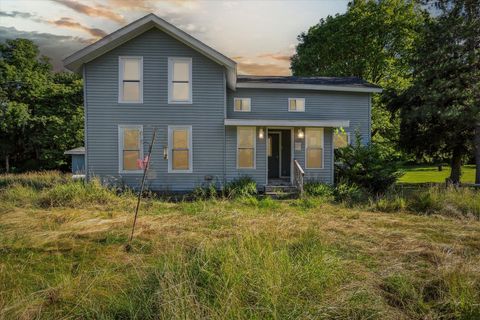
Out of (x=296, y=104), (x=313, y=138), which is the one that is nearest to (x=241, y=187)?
(x=313, y=138)

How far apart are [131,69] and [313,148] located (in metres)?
8.19

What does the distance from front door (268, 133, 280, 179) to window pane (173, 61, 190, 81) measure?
463 cm

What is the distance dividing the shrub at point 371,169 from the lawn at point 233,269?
11.9ft

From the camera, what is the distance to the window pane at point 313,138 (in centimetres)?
1278

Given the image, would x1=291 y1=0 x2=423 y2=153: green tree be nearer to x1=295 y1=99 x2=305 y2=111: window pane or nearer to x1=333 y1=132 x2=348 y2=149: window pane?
x1=333 y1=132 x2=348 y2=149: window pane

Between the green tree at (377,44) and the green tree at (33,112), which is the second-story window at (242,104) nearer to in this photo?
the green tree at (377,44)

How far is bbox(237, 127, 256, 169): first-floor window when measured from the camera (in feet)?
40.3

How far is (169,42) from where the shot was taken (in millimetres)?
11602

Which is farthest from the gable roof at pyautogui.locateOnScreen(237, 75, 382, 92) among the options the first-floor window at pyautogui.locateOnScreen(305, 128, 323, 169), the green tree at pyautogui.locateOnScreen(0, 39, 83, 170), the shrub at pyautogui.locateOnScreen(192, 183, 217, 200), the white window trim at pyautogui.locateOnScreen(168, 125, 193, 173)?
the green tree at pyautogui.locateOnScreen(0, 39, 83, 170)

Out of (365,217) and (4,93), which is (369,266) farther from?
(4,93)

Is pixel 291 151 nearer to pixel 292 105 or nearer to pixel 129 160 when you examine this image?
pixel 292 105

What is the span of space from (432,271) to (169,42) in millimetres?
11211

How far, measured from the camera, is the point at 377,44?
22484mm

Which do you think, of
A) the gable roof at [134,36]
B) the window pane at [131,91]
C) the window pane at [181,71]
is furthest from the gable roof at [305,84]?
the window pane at [131,91]
